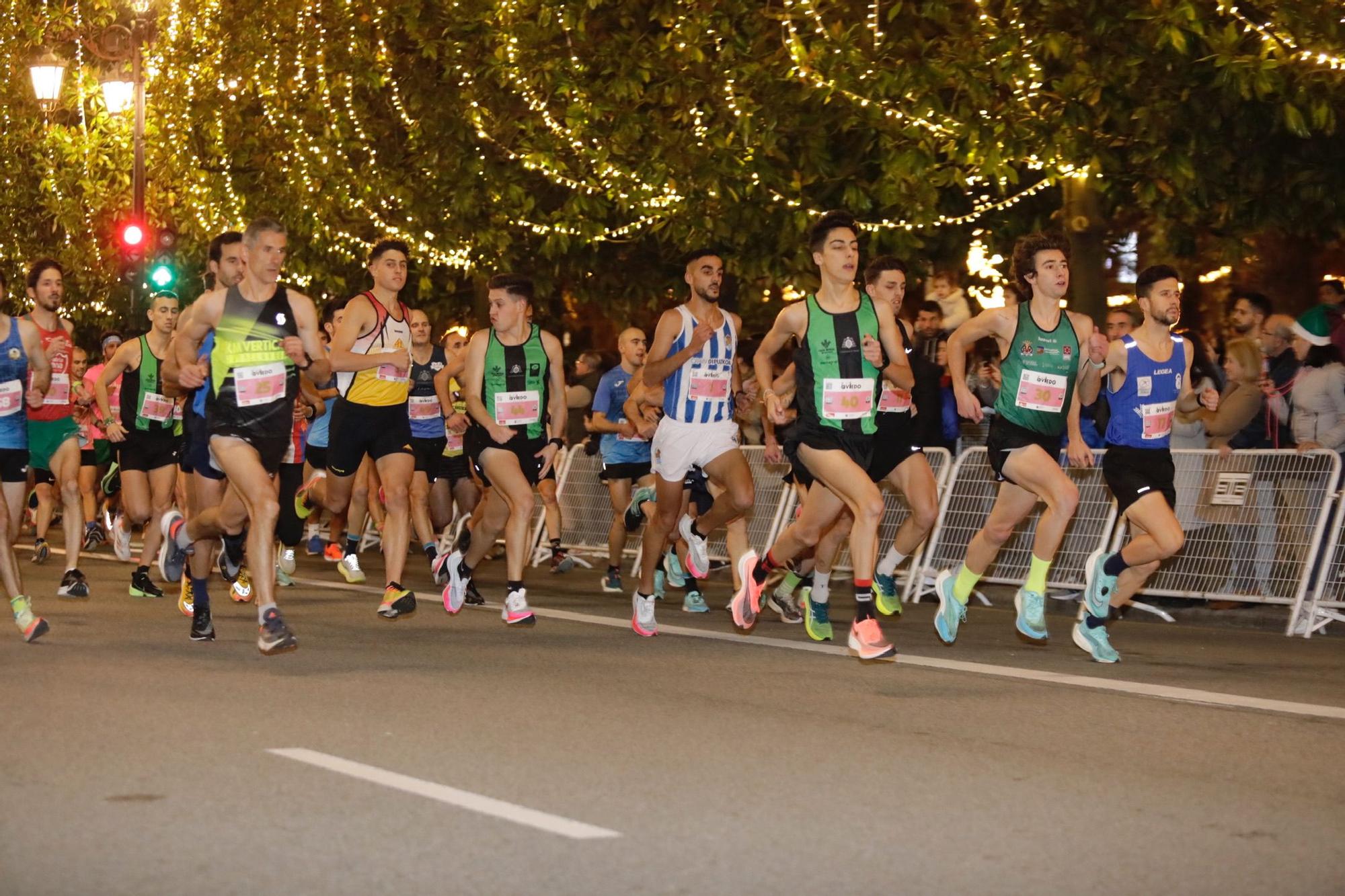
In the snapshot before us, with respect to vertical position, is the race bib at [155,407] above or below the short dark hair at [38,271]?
below

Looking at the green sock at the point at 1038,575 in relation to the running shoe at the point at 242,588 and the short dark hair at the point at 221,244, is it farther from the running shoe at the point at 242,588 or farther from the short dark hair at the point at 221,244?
the running shoe at the point at 242,588

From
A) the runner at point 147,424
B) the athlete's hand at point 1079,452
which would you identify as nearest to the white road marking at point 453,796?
the athlete's hand at point 1079,452

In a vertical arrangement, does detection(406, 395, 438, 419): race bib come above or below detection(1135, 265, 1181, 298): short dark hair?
below

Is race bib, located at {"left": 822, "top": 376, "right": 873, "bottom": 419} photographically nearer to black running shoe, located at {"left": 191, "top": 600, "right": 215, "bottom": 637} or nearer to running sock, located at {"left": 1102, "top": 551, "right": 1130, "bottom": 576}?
running sock, located at {"left": 1102, "top": 551, "right": 1130, "bottom": 576}

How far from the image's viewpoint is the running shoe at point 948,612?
35.4 ft

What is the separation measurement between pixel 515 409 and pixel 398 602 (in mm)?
1311

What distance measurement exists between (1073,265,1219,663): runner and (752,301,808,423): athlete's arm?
157 cm

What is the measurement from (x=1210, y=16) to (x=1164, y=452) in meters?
5.61

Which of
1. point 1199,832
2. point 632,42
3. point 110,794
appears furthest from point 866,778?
point 632,42

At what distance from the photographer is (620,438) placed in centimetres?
1695

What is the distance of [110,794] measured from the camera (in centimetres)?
627

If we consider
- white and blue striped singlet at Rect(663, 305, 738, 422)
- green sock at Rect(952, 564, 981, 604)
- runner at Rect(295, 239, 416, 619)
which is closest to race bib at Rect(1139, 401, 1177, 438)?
green sock at Rect(952, 564, 981, 604)

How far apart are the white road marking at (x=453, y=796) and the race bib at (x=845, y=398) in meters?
3.96

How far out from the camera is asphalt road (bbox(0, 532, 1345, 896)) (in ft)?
17.5
